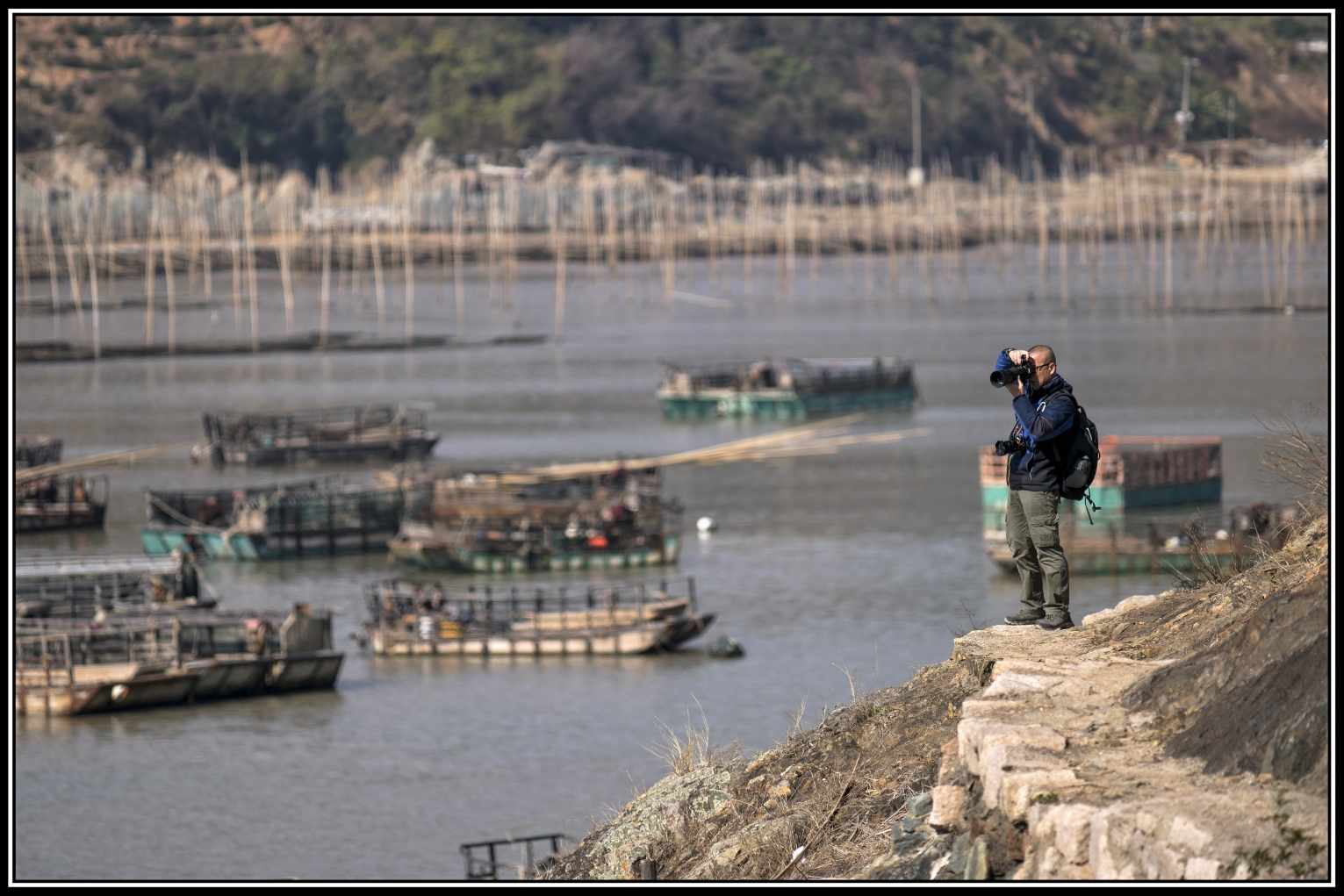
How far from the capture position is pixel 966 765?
9.18 meters

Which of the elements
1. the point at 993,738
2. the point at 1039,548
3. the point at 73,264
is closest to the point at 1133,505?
the point at 1039,548

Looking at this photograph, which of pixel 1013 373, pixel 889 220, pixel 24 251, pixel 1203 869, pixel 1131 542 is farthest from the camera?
pixel 889 220

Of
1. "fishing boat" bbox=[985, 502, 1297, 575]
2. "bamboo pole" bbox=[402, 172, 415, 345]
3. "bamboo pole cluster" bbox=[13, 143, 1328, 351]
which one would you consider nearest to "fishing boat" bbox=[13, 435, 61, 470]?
"fishing boat" bbox=[985, 502, 1297, 575]

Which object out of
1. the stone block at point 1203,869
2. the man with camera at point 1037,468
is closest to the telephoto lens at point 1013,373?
the man with camera at point 1037,468

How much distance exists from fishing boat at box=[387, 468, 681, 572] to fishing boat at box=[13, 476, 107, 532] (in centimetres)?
1125

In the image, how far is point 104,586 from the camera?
1532 inches

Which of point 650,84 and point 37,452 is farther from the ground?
point 650,84

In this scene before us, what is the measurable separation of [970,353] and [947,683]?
267 feet

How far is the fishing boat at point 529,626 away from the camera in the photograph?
35250mm

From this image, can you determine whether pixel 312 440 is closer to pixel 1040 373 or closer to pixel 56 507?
pixel 56 507

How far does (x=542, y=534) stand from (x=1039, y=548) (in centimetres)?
3354

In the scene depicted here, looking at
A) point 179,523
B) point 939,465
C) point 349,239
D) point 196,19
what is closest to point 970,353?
point 939,465

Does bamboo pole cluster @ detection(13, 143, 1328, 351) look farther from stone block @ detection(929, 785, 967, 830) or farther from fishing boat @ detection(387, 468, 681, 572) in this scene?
stone block @ detection(929, 785, 967, 830)

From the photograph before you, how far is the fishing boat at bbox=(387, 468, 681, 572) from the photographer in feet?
144
